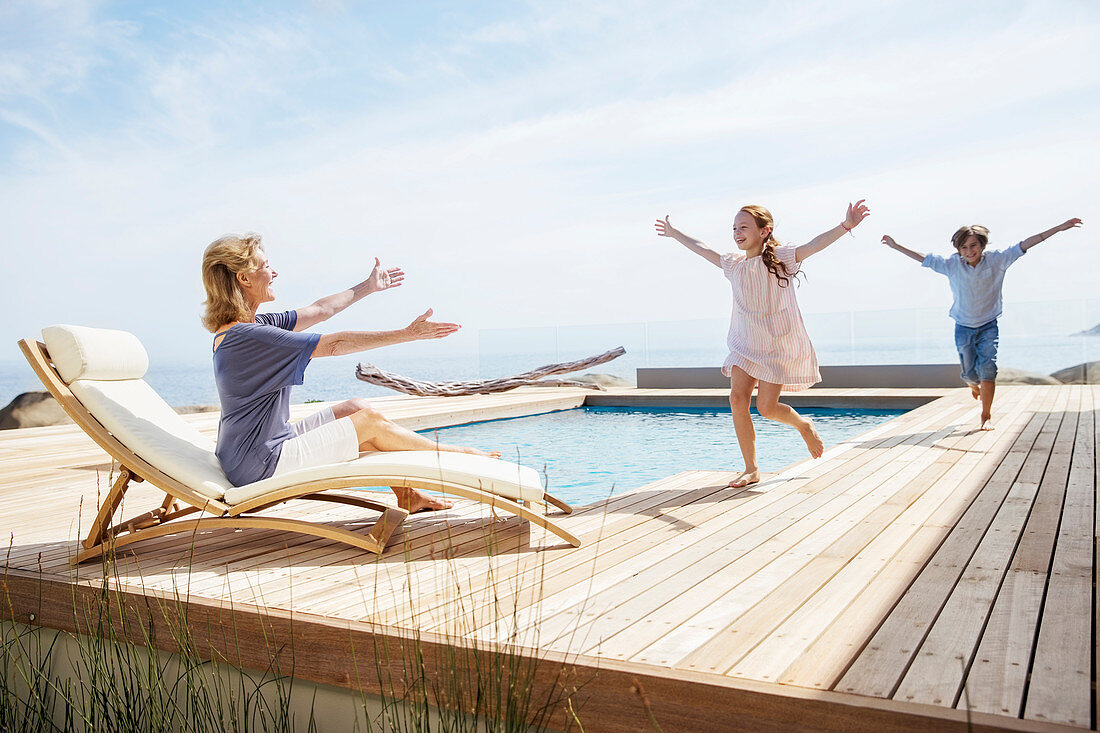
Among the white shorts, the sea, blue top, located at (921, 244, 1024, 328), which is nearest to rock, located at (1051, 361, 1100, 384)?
the sea

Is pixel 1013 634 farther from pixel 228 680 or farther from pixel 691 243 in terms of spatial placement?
pixel 691 243

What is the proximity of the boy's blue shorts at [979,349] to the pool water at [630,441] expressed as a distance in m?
1.56

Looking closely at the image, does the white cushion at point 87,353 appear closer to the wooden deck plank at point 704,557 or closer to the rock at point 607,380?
the wooden deck plank at point 704,557

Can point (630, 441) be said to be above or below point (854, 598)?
below

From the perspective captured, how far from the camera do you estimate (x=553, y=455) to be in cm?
A: 782

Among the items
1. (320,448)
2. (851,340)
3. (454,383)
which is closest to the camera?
(320,448)

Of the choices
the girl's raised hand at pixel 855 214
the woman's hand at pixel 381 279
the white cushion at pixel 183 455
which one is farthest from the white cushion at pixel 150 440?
the girl's raised hand at pixel 855 214

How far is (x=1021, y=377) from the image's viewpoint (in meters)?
13.2

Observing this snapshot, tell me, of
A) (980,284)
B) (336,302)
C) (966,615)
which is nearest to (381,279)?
(336,302)

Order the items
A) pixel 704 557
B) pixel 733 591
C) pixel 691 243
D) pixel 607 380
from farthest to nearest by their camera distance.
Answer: pixel 607 380, pixel 691 243, pixel 704 557, pixel 733 591

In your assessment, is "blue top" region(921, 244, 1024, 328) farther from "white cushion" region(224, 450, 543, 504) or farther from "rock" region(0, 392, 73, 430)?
"rock" region(0, 392, 73, 430)

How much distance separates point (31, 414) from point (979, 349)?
1217 centimetres

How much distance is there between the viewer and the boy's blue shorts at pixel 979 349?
19.7 feet

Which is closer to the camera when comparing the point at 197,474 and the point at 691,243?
the point at 197,474
